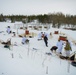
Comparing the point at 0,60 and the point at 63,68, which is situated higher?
the point at 0,60

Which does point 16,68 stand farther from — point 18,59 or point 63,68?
point 63,68

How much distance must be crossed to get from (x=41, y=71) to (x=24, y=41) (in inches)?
192

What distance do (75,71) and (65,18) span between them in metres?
31.8

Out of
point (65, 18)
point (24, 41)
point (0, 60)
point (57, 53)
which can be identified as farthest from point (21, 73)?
point (65, 18)

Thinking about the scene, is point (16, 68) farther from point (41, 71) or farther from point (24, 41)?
point (24, 41)

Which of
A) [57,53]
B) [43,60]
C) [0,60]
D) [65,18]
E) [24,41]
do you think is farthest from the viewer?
[65,18]

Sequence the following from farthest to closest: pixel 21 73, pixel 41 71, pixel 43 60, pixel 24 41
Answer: pixel 24 41 < pixel 43 60 < pixel 41 71 < pixel 21 73

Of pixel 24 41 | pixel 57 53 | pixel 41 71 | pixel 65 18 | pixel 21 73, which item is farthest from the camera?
pixel 65 18

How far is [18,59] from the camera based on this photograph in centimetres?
694

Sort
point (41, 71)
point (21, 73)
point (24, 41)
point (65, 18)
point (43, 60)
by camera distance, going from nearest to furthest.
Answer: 1. point (21, 73)
2. point (41, 71)
3. point (43, 60)
4. point (24, 41)
5. point (65, 18)

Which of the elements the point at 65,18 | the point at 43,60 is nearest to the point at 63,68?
the point at 43,60

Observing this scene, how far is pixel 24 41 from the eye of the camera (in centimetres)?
1074

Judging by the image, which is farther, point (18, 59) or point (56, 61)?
point (56, 61)

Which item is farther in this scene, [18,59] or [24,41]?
[24,41]
